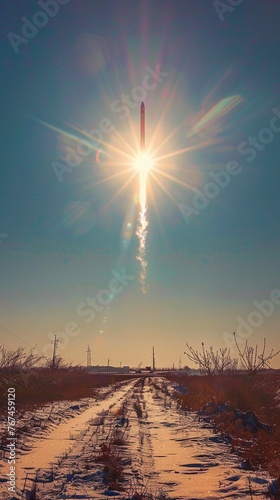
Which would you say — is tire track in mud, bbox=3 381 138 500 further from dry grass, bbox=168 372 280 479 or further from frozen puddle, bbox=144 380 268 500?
dry grass, bbox=168 372 280 479

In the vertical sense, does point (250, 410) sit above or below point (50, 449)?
above

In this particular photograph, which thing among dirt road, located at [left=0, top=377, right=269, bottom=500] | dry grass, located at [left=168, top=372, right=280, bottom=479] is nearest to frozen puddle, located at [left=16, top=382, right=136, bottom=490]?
dirt road, located at [left=0, top=377, right=269, bottom=500]

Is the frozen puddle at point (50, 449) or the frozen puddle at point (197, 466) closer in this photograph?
the frozen puddle at point (197, 466)

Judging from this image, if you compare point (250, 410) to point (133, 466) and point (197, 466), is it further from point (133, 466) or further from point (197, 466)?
point (133, 466)

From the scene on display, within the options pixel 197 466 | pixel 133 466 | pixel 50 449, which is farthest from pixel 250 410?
pixel 133 466

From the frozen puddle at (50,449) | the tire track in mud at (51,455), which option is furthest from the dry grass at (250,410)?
the frozen puddle at (50,449)

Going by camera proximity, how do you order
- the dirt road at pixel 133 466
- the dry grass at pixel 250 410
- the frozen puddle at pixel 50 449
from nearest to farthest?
the dirt road at pixel 133 466
the frozen puddle at pixel 50 449
the dry grass at pixel 250 410

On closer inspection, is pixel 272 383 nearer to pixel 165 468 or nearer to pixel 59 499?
pixel 165 468

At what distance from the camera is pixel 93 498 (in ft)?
19.8

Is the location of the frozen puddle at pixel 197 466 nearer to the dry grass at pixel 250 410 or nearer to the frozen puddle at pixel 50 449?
the dry grass at pixel 250 410

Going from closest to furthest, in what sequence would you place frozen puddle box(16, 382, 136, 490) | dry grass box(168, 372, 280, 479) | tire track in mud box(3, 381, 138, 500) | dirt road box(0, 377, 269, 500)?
dirt road box(0, 377, 269, 500)
tire track in mud box(3, 381, 138, 500)
frozen puddle box(16, 382, 136, 490)
dry grass box(168, 372, 280, 479)

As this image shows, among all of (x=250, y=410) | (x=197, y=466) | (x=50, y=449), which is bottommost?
(x=197, y=466)

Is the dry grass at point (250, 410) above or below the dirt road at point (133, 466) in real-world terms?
above

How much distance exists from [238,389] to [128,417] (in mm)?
5595
